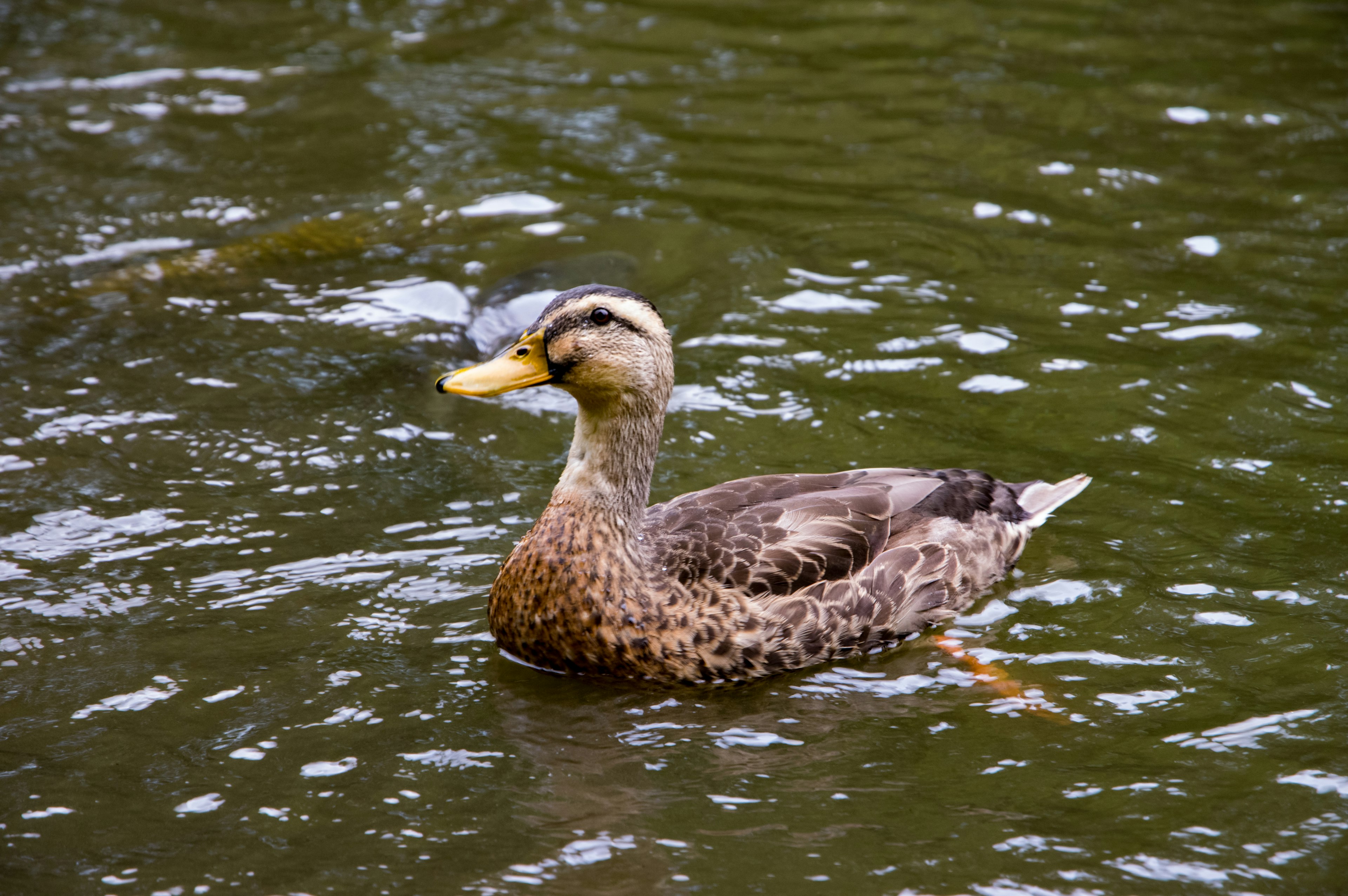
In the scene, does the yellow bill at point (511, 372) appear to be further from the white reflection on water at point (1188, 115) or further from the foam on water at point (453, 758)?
the white reflection on water at point (1188, 115)

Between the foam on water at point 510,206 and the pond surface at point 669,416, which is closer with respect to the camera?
the pond surface at point 669,416

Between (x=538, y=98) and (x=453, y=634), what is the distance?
23.1 ft

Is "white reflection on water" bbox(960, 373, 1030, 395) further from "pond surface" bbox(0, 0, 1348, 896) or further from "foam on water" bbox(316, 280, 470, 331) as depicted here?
"foam on water" bbox(316, 280, 470, 331)

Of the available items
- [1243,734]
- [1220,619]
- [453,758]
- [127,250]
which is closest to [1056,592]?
[1220,619]

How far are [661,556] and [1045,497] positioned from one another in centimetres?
214

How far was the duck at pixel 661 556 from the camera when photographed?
588 cm

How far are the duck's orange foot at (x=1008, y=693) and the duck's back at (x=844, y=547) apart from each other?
38cm

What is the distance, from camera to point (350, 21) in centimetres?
1369

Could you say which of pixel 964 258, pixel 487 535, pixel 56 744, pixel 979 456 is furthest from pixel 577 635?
pixel 964 258

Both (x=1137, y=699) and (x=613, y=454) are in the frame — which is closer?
(x=1137, y=699)

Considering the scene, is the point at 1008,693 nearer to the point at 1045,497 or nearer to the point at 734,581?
the point at 734,581

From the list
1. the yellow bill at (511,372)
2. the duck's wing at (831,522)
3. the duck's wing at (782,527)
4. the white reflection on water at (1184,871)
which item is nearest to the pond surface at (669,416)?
the white reflection on water at (1184,871)

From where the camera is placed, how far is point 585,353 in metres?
5.87

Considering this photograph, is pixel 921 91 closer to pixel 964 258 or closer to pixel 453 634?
pixel 964 258
